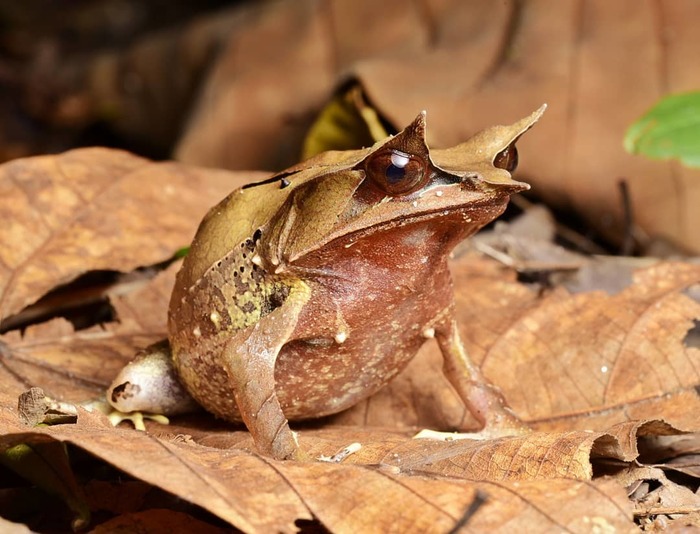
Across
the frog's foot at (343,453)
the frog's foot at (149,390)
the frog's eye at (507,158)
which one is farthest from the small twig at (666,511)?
the frog's foot at (149,390)

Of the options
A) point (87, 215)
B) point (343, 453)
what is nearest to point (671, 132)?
point (343, 453)

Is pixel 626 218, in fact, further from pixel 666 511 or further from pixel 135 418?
pixel 135 418

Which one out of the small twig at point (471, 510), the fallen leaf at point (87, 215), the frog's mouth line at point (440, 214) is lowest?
the small twig at point (471, 510)

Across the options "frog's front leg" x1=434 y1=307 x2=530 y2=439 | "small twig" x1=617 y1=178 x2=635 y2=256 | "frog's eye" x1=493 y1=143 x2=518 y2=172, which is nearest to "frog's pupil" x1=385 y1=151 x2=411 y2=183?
"frog's eye" x1=493 y1=143 x2=518 y2=172

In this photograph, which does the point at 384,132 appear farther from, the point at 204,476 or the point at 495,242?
the point at 204,476

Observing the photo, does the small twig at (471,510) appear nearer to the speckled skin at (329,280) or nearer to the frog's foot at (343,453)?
the frog's foot at (343,453)

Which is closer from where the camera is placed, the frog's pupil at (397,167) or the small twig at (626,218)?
the frog's pupil at (397,167)

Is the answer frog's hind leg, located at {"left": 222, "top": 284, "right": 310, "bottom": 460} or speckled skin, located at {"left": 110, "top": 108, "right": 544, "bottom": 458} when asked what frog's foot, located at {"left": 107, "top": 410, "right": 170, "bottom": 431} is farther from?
frog's hind leg, located at {"left": 222, "top": 284, "right": 310, "bottom": 460}
